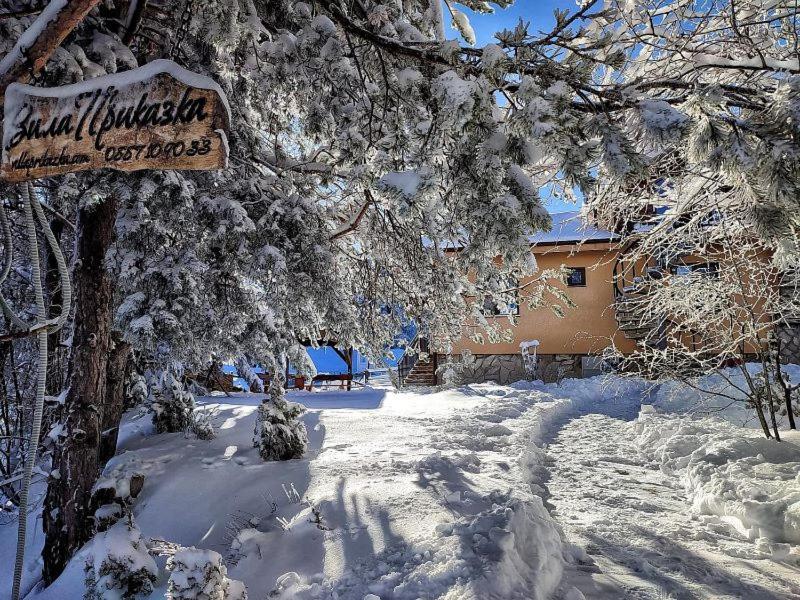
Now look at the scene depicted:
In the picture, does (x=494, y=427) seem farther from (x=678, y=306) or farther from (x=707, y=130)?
(x=707, y=130)

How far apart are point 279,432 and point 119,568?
8.37 feet

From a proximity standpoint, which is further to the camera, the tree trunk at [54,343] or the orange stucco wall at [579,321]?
the orange stucco wall at [579,321]

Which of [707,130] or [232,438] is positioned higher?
[707,130]

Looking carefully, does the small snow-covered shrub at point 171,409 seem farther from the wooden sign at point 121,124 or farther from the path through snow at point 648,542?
the wooden sign at point 121,124

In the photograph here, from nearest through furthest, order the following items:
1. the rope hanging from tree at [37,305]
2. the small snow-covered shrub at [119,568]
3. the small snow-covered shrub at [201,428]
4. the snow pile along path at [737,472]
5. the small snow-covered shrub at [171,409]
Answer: the rope hanging from tree at [37,305]
the small snow-covered shrub at [119,568]
the snow pile along path at [737,472]
the small snow-covered shrub at [201,428]
the small snow-covered shrub at [171,409]

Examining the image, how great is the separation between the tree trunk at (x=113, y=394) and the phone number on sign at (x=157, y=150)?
4700 millimetres

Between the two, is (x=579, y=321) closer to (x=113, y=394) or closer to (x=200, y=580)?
(x=113, y=394)

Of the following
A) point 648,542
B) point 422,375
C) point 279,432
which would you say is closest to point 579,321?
point 422,375

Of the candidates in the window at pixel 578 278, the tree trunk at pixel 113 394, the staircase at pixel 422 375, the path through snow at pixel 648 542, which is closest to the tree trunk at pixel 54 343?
the tree trunk at pixel 113 394

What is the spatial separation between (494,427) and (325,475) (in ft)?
12.3

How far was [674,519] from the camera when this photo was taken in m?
4.51

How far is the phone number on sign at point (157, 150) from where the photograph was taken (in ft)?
5.62

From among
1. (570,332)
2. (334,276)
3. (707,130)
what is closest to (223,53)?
(334,276)

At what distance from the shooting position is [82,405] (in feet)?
15.1
